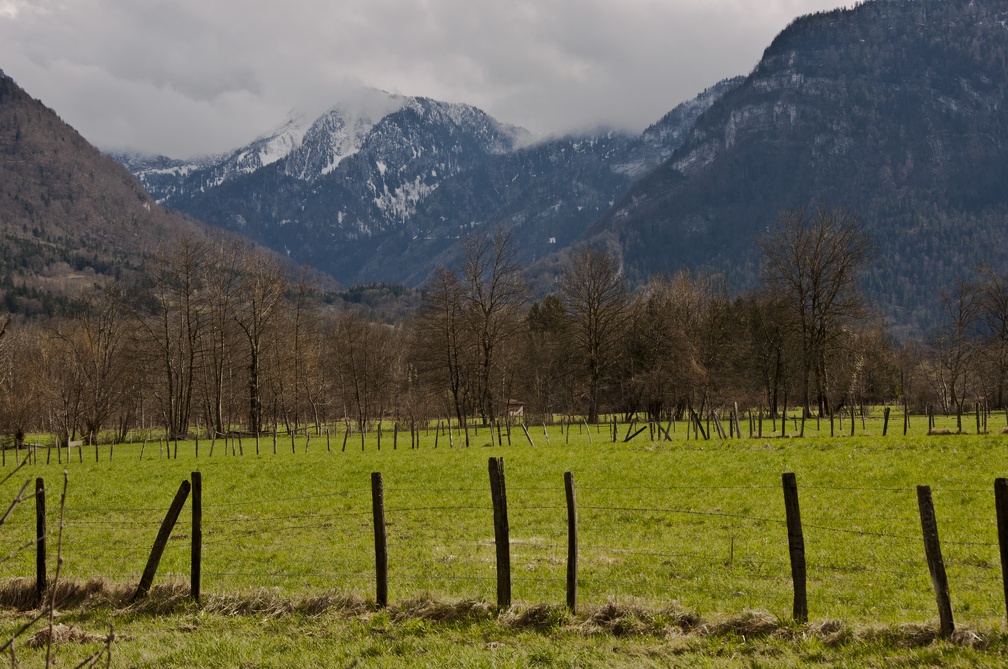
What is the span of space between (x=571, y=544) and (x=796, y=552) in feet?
11.1

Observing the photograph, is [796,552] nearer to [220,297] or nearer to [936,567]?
[936,567]

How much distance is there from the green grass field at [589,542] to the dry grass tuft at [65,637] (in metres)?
0.59

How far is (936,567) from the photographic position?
363 inches

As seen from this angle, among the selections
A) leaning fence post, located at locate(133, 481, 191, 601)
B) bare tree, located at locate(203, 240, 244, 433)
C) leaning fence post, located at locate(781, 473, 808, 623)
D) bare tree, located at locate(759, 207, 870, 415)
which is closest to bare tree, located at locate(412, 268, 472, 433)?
bare tree, located at locate(203, 240, 244, 433)

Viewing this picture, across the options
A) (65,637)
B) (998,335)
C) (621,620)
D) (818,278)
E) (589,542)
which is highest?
(818,278)

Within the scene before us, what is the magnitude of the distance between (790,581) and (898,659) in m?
4.67

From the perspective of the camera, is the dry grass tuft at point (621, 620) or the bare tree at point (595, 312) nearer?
the dry grass tuft at point (621, 620)

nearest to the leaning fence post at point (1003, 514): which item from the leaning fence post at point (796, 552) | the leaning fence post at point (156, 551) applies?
the leaning fence post at point (796, 552)

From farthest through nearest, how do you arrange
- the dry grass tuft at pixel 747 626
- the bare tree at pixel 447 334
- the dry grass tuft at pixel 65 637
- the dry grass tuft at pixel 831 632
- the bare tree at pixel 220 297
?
1. the bare tree at pixel 447 334
2. the bare tree at pixel 220 297
3. the dry grass tuft at pixel 65 637
4. the dry grass tuft at pixel 747 626
5. the dry grass tuft at pixel 831 632

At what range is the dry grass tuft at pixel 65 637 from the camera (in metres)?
10.3

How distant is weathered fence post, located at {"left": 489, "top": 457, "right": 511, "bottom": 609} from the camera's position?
11211 mm

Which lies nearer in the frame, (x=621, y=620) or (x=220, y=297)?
(x=621, y=620)

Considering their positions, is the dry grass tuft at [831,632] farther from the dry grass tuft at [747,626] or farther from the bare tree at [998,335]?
the bare tree at [998,335]

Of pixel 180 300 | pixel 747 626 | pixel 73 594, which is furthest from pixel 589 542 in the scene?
pixel 180 300
